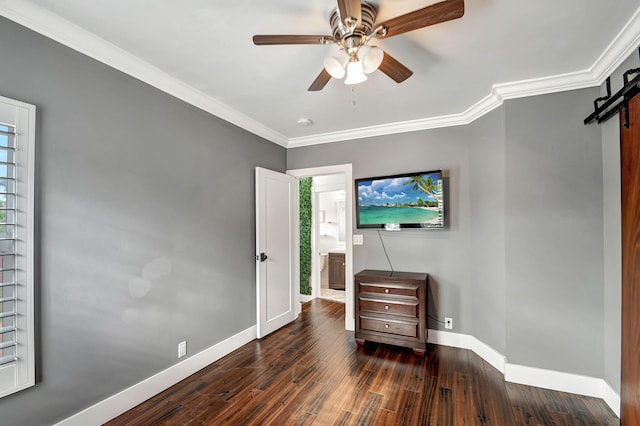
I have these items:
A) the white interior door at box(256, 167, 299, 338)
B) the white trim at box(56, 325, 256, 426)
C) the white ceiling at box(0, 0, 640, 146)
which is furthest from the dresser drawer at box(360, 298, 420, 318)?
the white ceiling at box(0, 0, 640, 146)

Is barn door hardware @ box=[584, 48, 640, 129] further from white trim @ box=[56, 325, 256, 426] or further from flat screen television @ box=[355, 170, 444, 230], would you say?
white trim @ box=[56, 325, 256, 426]

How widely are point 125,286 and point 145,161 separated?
971mm

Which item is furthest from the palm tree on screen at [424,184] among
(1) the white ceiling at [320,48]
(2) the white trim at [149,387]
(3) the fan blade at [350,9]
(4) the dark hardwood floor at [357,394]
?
(2) the white trim at [149,387]

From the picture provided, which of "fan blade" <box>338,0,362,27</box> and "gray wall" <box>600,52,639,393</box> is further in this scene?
"gray wall" <box>600,52,639,393</box>

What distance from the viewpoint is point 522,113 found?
2.58 meters

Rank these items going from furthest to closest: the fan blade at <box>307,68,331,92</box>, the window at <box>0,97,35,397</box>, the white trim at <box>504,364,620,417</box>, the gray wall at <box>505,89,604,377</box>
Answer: the gray wall at <box>505,89,604,377</box>, the white trim at <box>504,364,620,417</box>, the fan blade at <box>307,68,331,92</box>, the window at <box>0,97,35,397</box>

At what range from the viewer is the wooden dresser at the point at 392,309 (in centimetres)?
306

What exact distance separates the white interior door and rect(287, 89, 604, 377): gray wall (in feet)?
7.09

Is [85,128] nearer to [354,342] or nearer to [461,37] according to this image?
[461,37]

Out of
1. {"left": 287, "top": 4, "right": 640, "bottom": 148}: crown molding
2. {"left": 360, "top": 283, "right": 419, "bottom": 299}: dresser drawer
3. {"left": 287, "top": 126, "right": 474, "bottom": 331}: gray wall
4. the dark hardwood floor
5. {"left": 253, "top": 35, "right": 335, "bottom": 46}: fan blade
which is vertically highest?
{"left": 287, "top": 4, "right": 640, "bottom": 148}: crown molding

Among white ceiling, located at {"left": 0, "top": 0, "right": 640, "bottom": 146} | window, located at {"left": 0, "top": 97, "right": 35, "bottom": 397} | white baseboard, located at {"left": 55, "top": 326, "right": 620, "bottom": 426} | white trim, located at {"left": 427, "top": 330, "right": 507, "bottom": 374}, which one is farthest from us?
white trim, located at {"left": 427, "top": 330, "right": 507, "bottom": 374}

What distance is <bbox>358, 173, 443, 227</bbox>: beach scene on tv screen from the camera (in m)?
3.23

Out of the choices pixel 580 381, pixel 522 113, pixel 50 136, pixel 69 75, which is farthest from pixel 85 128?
pixel 580 381

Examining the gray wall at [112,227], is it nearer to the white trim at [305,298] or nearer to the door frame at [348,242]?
the door frame at [348,242]
